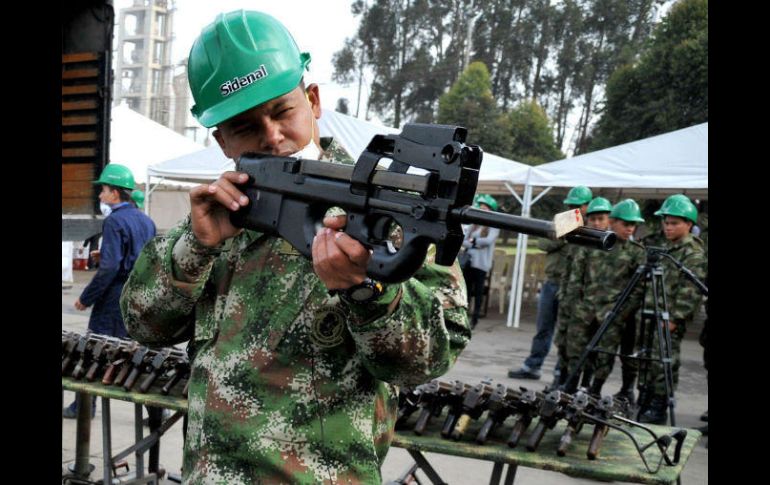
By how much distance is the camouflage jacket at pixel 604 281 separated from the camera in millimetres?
6699

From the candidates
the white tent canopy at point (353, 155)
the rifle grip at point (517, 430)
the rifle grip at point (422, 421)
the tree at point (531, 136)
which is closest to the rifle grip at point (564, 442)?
the rifle grip at point (517, 430)

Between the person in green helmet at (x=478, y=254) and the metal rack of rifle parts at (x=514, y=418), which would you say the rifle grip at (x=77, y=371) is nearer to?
the metal rack of rifle parts at (x=514, y=418)

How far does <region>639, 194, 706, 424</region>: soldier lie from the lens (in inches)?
246

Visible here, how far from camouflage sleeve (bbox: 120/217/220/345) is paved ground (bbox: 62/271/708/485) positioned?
3282mm

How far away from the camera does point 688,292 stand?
6293 millimetres

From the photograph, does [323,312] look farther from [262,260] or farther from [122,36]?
[122,36]

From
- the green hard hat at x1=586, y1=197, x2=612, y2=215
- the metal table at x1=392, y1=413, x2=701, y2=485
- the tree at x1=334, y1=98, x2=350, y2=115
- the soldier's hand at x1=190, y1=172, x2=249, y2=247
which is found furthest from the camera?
the tree at x1=334, y1=98, x2=350, y2=115

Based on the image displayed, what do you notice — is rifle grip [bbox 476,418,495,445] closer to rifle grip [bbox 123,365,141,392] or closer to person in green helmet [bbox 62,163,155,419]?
rifle grip [bbox 123,365,141,392]

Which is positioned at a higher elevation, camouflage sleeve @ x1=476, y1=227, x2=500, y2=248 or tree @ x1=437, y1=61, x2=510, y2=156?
tree @ x1=437, y1=61, x2=510, y2=156

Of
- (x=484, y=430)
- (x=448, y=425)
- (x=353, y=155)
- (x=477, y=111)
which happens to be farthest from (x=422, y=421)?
(x=477, y=111)

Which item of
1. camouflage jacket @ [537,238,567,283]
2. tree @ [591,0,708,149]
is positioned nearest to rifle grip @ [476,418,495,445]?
camouflage jacket @ [537,238,567,283]

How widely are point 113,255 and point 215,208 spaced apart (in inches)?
175

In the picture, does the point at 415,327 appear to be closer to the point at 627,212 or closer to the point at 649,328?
the point at 649,328
